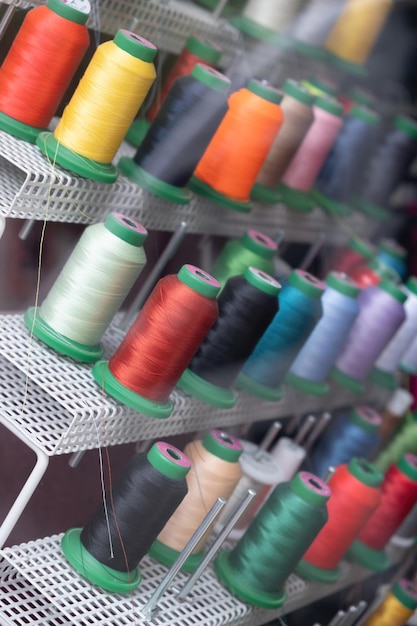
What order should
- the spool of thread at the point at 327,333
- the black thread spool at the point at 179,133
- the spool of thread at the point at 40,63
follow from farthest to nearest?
1. the spool of thread at the point at 327,333
2. the black thread spool at the point at 179,133
3. the spool of thread at the point at 40,63

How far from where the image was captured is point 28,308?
1.55m

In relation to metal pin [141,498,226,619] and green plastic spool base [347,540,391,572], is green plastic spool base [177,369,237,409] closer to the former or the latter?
metal pin [141,498,226,619]

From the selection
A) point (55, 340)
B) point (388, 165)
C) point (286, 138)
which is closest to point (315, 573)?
point (55, 340)

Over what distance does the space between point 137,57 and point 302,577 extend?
1016mm

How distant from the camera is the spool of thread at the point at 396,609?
1980mm

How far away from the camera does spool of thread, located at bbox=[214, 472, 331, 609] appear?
5.32ft

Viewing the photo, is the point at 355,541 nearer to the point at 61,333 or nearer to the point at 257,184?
the point at 257,184

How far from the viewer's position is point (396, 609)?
1.98m

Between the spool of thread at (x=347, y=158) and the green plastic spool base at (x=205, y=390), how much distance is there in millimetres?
651

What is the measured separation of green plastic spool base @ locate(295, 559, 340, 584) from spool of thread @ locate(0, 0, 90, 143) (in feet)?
3.07

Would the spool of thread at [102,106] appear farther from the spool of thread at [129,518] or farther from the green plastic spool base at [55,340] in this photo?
the spool of thread at [129,518]

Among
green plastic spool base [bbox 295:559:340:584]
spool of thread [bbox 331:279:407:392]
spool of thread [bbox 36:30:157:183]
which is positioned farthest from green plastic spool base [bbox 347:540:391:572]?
spool of thread [bbox 36:30:157:183]

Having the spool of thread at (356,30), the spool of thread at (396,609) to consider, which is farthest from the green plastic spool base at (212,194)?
the spool of thread at (396,609)

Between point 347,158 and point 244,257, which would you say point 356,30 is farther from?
point 244,257
